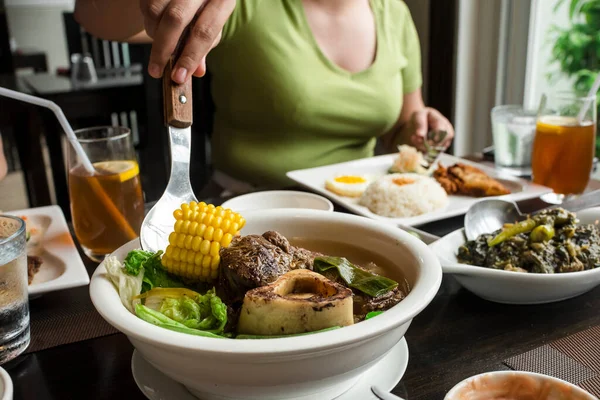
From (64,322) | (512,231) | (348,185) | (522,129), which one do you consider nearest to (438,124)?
(522,129)

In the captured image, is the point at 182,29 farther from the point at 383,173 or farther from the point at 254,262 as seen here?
the point at 383,173

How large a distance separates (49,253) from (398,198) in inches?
30.6

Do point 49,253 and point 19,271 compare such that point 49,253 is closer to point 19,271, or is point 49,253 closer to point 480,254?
point 19,271

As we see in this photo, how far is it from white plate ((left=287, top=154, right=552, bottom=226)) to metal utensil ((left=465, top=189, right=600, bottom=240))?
4.9 inches

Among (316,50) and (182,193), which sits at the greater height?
(316,50)

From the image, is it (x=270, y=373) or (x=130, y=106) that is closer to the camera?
(x=270, y=373)

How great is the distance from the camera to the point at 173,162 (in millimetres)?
878

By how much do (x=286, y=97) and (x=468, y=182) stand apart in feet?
2.29

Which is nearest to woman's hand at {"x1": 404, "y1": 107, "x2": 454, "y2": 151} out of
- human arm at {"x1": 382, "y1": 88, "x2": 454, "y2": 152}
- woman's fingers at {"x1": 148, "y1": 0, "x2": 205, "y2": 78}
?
human arm at {"x1": 382, "y1": 88, "x2": 454, "y2": 152}

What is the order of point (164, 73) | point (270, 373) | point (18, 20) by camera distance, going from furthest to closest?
point (18, 20) → point (164, 73) → point (270, 373)

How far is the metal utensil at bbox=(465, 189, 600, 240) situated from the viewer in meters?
1.06

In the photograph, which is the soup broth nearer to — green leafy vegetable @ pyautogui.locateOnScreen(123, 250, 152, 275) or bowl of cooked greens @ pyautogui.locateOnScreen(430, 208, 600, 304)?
bowl of cooked greens @ pyautogui.locateOnScreen(430, 208, 600, 304)

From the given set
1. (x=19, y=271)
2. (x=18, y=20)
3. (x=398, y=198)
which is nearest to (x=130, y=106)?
(x=398, y=198)

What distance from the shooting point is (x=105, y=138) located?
112 centimetres
